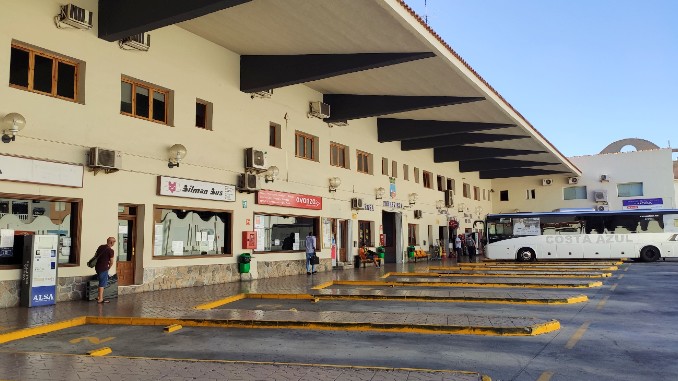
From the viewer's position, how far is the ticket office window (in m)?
18.5

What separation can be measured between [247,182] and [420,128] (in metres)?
10.8

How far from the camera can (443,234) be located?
33.8 meters

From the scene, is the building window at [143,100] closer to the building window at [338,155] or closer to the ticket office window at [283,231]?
the ticket office window at [283,231]

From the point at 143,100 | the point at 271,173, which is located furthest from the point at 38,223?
the point at 271,173

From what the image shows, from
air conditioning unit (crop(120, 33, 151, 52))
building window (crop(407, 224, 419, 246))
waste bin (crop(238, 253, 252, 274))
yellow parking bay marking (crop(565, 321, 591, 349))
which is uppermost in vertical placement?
air conditioning unit (crop(120, 33, 151, 52))

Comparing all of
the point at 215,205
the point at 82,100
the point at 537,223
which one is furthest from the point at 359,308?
the point at 537,223

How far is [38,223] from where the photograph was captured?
1199cm

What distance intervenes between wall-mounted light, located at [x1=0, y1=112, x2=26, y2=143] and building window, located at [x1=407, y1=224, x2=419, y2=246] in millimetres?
20999

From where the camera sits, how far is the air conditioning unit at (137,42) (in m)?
13.6

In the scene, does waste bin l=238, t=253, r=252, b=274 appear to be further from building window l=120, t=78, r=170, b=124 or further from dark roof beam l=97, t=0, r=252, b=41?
dark roof beam l=97, t=0, r=252, b=41

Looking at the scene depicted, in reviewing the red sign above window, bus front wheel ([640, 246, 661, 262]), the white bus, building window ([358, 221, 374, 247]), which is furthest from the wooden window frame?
bus front wheel ([640, 246, 661, 262])

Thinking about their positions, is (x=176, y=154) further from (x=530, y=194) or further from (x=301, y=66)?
(x=530, y=194)

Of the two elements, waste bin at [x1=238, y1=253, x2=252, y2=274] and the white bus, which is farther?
the white bus

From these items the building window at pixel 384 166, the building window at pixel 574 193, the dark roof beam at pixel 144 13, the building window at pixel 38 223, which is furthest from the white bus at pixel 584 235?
the building window at pixel 38 223
